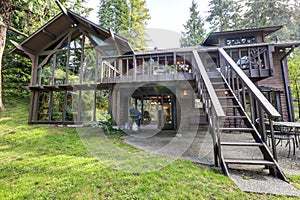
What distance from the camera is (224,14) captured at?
1916 cm

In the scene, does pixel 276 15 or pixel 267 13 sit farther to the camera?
pixel 267 13

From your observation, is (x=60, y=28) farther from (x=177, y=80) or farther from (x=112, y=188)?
(x=112, y=188)

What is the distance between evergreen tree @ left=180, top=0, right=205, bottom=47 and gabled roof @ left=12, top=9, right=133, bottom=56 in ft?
51.2

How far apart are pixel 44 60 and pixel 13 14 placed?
3476 millimetres

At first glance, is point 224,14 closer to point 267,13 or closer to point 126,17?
point 267,13

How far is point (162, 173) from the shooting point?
105 inches

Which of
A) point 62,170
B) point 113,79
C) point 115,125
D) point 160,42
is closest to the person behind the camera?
point 62,170

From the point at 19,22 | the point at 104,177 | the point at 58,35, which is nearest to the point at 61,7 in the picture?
the point at 58,35

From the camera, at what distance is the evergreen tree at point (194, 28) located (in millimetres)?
21203

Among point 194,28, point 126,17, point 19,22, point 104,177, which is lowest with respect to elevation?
point 104,177

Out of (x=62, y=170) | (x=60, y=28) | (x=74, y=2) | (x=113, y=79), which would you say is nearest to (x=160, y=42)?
(x=74, y=2)

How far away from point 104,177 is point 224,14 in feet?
74.3

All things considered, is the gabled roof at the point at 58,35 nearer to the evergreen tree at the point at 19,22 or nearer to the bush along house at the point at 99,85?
the bush along house at the point at 99,85

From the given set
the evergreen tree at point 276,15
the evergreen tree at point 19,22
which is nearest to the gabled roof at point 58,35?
the evergreen tree at point 19,22
